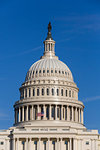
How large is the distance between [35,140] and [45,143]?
299 centimetres

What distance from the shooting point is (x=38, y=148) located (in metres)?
197

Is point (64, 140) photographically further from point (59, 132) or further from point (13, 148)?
point (13, 148)

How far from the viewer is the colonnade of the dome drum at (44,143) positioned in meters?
197

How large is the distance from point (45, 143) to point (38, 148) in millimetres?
2785

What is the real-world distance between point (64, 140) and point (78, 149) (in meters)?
5.21

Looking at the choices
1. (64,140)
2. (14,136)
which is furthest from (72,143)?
(14,136)

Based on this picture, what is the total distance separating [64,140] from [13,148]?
14699 millimetres

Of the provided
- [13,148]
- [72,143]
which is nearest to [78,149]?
[72,143]

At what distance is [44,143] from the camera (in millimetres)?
198625

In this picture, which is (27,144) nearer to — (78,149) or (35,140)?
(35,140)

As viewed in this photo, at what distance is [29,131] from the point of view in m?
198

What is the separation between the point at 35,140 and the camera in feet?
652

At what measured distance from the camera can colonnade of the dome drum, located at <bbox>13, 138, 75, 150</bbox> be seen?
647 ft

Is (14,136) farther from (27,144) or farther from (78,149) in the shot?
(78,149)
